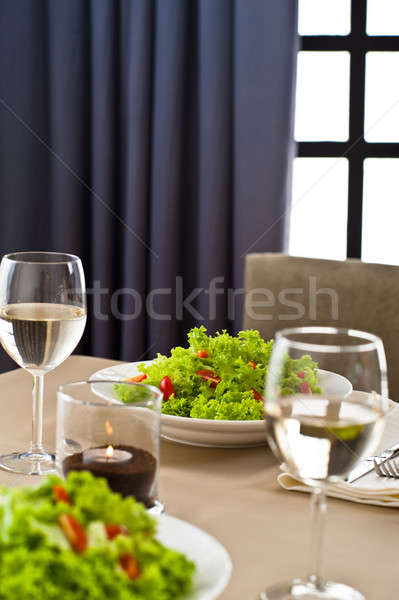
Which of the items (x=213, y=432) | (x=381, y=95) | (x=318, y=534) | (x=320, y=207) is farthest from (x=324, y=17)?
(x=318, y=534)

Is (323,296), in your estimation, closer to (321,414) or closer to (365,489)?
(365,489)

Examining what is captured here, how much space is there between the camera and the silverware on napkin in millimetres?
780

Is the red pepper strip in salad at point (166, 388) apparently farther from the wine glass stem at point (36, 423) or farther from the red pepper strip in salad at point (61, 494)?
the red pepper strip in salad at point (61, 494)

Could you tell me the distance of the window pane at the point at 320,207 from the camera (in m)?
2.65

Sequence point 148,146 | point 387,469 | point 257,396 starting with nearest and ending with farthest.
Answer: point 387,469 → point 257,396 → point 148,146

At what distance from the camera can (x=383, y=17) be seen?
100.0 inches

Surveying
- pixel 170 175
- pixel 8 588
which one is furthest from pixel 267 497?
pixel 170 175

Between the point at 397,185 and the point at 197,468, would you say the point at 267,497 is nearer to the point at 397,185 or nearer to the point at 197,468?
the point at 197,468

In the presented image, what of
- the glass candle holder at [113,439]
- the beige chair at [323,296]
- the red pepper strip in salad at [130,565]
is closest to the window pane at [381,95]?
the beige chair at [323,296]

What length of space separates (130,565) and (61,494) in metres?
0.07

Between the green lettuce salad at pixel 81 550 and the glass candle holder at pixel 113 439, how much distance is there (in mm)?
139

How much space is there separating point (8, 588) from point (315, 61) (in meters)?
2.49

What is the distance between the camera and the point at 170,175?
8.05 ft

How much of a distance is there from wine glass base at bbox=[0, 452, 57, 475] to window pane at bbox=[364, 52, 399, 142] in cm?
201
